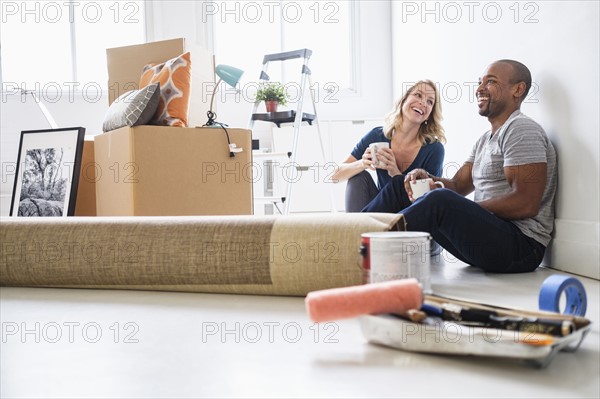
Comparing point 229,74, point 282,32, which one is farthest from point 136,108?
point 282,32

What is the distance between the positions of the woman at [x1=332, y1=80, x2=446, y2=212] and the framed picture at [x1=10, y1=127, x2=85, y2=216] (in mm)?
1371

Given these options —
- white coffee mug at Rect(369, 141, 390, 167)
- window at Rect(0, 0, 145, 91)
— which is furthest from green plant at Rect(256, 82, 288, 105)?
white coffee mug at Rect(369, 141, 390, 167)

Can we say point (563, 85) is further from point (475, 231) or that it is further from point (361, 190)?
point (361, 190)

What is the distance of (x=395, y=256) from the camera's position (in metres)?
1.37

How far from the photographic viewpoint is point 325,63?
18.4 feet

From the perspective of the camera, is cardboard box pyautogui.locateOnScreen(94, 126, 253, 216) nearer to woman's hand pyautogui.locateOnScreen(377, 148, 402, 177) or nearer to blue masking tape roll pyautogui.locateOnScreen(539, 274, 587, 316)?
woman's hand pyautogui.locateOnScreen(377, 148, 402, 177)

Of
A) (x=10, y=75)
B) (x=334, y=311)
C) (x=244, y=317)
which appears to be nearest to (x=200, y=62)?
(x=244, y=317)

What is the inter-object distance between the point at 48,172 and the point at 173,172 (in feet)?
3.19

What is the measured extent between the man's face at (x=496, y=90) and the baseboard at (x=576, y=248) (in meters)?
0.44

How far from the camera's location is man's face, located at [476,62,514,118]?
2174 millimetres

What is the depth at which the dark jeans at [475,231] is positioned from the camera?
1.99 metres

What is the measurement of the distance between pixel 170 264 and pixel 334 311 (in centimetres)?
73

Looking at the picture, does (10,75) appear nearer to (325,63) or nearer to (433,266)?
(325,63)

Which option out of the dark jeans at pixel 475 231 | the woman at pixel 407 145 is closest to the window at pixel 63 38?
the woman at pixel 407 145
